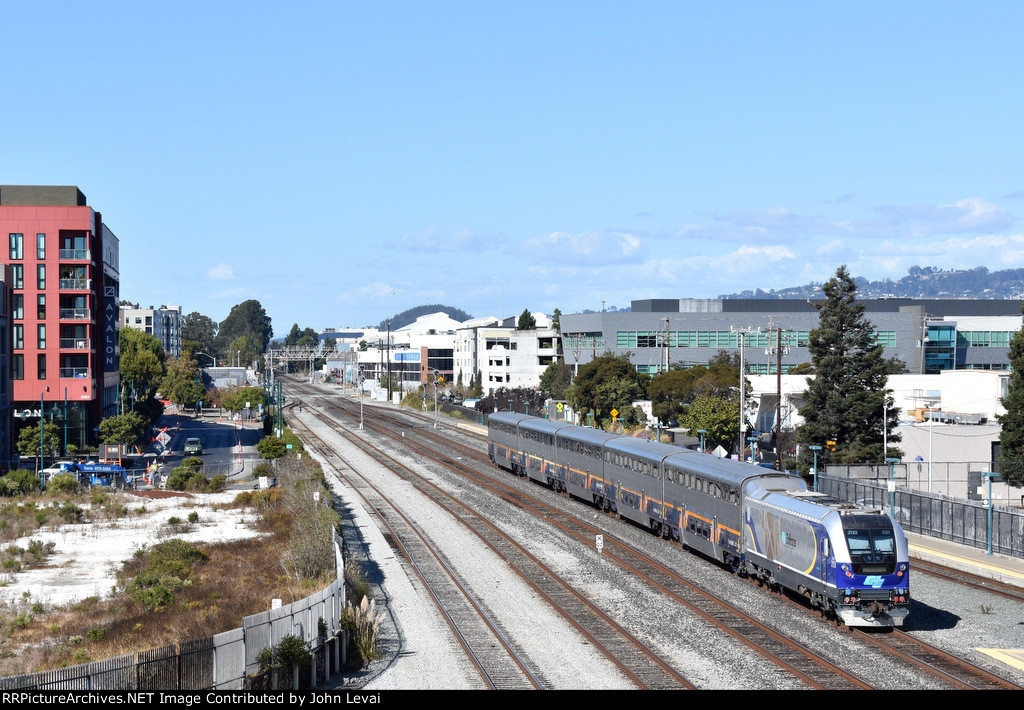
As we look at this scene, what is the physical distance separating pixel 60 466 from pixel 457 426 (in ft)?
173

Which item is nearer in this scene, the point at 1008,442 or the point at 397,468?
Answer: the point at 1008,442

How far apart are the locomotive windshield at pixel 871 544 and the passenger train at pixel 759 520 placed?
2 centimetres

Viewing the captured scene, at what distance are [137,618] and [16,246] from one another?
55.8 metres

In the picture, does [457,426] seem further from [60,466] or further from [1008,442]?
[1008,442]

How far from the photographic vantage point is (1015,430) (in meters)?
51.1

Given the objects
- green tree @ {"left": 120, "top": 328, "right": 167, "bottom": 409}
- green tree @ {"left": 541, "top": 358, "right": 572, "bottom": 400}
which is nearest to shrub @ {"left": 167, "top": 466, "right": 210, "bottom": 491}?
green tree @ {"left": 120, "top": 328, "right": 167, "bottom": 409}

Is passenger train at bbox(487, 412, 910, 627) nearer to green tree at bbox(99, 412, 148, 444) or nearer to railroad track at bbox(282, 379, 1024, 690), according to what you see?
railroad track at bbox(282, 379, 1024, 690)

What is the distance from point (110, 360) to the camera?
83.7 metres

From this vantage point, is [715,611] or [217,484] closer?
[715,611]

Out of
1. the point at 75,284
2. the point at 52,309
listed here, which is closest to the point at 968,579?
the point at 52,309

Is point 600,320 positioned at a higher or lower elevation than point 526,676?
higher

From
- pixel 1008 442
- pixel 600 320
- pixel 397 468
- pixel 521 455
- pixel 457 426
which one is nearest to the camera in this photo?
pixel 1008 442

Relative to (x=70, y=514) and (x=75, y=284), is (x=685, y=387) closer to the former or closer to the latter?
(x=75, y=284)

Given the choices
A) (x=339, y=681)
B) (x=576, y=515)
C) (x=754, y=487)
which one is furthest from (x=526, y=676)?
(x=576, y=515)
